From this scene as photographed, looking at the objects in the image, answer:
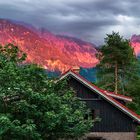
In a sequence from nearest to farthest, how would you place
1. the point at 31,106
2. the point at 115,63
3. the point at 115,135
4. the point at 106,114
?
the point at 31,106 < the point at 106,114 < the point at 115,135 < the point at 115,63

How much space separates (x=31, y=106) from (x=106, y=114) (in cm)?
1678

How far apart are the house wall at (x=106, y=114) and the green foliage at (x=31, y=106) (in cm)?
1170

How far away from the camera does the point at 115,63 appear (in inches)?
3499

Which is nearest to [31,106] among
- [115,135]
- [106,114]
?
[106,114]

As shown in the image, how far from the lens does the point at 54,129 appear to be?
27078 millimetres

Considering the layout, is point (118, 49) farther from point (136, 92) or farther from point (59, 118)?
point (59, 118)

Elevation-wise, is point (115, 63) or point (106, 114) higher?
point (115, 63)

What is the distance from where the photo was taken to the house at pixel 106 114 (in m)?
40.2

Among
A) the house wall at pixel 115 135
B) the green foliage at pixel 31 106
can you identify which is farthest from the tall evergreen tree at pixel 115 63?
the green foliage at pixel 31 106

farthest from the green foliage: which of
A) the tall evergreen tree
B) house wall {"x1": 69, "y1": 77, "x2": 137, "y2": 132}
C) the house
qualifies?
the tall evergreen tree

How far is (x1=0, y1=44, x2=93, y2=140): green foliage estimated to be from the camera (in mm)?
25047

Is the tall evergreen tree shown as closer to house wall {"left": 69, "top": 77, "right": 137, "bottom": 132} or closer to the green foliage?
house wall {"left": 69, "top": 77, "right": 137, "bottom": 132}

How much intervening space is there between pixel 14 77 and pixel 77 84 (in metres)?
14.6

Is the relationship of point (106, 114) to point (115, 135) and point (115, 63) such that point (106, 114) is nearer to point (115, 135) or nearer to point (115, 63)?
point (115, 135)
